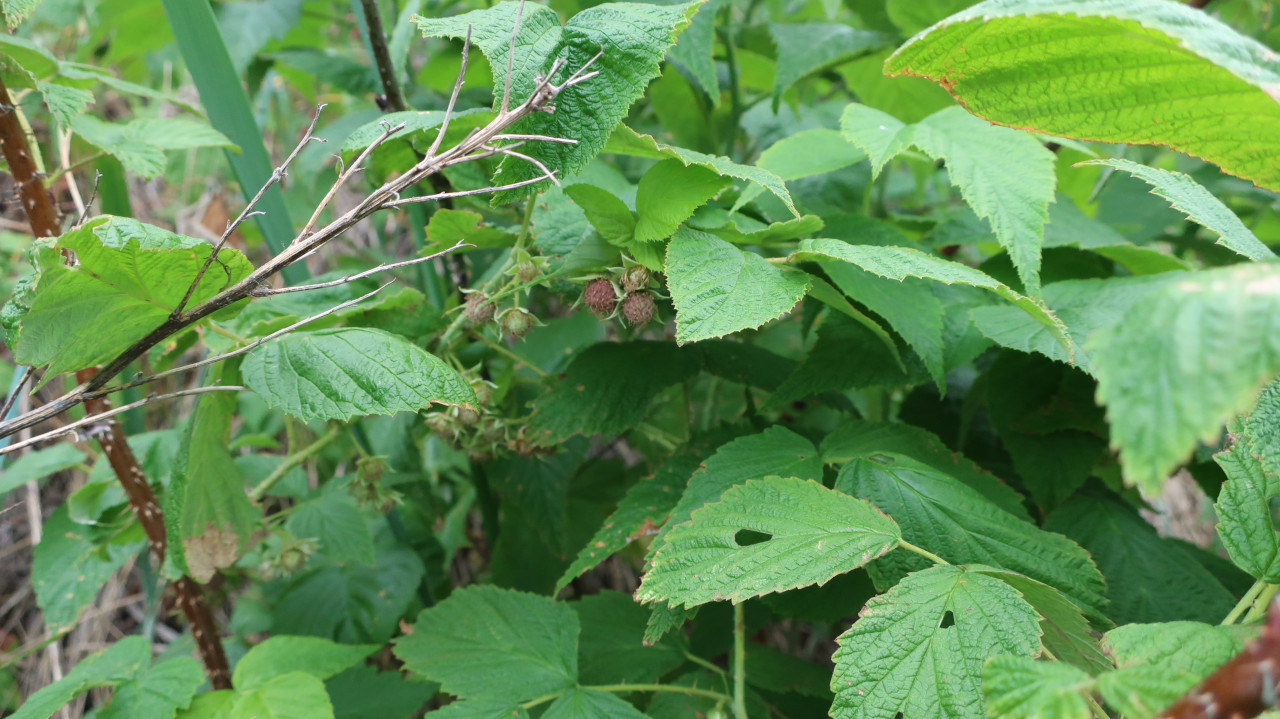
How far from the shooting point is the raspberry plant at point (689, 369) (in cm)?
55

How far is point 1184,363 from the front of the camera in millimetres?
333

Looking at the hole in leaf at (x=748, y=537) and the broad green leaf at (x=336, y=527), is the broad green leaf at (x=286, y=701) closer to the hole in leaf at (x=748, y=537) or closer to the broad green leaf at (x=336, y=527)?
the broad green leaf at (x=336, y=527)

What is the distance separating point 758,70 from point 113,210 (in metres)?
0.99

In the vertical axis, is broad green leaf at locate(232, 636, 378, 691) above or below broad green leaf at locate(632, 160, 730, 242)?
below

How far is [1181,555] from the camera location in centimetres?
87

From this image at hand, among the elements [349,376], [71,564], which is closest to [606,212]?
[349,376]

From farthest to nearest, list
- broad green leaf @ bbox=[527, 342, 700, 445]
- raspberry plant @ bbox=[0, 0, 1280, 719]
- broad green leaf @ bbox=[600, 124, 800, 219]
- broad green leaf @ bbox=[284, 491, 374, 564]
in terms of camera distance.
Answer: broad green leaf @ bbox=[284, 491, 374, 564] < broad green leaf @ bbox=[527, 342, 700, 445] < broad green leaf @ bbox=[600, 124, 800, 219] < raspberry plant @ bbox=[0, 0, 1280, 719]

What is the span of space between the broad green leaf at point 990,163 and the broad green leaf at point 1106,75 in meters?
0.14

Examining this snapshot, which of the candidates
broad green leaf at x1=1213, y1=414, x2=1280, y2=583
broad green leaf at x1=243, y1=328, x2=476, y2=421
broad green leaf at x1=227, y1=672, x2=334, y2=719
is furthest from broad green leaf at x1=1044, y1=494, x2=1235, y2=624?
broad green leaf at x1=227, y1=672, x2=334, y2=719

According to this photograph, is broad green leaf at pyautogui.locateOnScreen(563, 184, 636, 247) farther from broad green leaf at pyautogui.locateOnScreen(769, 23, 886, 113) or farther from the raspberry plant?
broad green leaf at pyautogui.locateOnScreen(769, 23, 886, 113)

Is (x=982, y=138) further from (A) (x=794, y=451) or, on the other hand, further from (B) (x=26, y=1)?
(B) (x=26, y=1)

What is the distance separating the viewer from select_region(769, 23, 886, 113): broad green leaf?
1.09 metres

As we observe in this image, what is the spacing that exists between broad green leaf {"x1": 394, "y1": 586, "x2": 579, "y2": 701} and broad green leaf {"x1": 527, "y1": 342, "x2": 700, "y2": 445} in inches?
8.0

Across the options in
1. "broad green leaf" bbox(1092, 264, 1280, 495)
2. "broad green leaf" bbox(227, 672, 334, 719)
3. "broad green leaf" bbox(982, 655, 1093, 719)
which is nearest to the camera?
"broad green leaf" bbox(1092, 264, 1280, 495)
